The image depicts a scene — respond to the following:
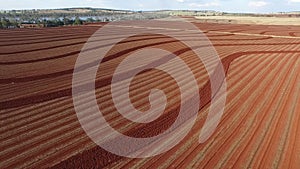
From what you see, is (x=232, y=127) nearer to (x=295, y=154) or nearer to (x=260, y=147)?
(x=260, y=147)

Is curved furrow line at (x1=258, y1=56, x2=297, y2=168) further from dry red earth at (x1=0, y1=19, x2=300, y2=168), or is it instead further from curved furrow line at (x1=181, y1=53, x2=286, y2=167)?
curved furrow line at (x1=181, y1=53, x2=286, y2=167)

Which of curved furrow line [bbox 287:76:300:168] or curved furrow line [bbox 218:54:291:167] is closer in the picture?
curved furrow line [bbox 287:76:300:168]

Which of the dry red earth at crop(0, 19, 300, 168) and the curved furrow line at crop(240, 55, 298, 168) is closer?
the dry red earth at crop(0, 19, 300, 168)

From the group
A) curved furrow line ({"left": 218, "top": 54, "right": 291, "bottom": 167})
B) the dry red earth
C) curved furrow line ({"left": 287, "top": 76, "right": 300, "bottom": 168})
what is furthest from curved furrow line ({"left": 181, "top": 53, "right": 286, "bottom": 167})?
curved furrow line ({"left": 287, "top": 76, "right": 300, "bottom": 168})

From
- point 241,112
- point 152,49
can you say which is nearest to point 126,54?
point 152,49

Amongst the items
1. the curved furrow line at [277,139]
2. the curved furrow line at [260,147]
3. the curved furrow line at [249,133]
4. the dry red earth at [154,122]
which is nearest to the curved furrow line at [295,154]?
the dry red earth at [154,122]

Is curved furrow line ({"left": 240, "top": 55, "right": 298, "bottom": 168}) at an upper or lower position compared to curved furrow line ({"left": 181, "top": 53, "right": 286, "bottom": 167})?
upper

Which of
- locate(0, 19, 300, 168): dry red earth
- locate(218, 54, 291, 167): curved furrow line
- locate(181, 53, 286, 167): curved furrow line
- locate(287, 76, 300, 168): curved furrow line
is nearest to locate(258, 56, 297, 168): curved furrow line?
locate(0, 19, 300, 168): dry red earth

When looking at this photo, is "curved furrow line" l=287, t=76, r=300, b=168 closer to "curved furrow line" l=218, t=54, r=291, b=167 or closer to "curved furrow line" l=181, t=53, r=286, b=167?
"curved furrow line" l=218, t=54, r=291, b=167

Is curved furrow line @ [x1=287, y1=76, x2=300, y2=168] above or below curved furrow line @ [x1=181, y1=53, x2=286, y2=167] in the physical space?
above

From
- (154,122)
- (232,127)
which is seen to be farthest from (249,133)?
(154,122)

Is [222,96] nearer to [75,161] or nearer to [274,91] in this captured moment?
[274,91]
